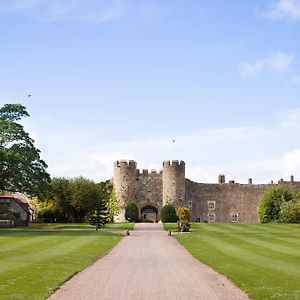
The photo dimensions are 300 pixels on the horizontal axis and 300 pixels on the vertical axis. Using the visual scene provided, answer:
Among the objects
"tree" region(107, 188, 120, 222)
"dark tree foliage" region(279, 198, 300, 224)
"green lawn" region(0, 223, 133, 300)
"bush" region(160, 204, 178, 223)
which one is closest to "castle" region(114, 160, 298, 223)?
"tree" region(107, 188, 120, 222)

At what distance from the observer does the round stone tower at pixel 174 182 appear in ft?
258

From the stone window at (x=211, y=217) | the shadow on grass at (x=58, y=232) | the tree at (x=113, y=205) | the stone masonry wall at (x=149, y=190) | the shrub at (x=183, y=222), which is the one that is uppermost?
the stone masonry wall at (x=149, y=190)

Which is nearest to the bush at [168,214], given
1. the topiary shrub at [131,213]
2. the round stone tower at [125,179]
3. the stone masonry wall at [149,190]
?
the topiary shrub at [131,213]

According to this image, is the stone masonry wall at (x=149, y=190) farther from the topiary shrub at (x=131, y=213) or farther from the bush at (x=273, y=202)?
the bush at (x=273, y=202)

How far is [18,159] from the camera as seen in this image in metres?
48.0

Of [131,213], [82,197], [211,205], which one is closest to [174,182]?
[131,213]

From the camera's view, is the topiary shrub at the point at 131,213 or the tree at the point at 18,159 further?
the topiary shrub at the point at 131,213

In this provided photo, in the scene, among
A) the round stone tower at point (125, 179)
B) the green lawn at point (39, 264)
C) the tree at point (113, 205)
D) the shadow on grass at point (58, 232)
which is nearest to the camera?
the green lawn at point (39, 264)

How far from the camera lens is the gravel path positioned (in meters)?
13.7

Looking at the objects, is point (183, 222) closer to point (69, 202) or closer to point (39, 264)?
point (69, 202)

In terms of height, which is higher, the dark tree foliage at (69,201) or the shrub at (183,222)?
the dark tree foliage at (69,201)

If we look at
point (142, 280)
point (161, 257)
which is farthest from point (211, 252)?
point (142, 280)

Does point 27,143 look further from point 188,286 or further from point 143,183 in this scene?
point 188,286

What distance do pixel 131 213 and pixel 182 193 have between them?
7479mm
